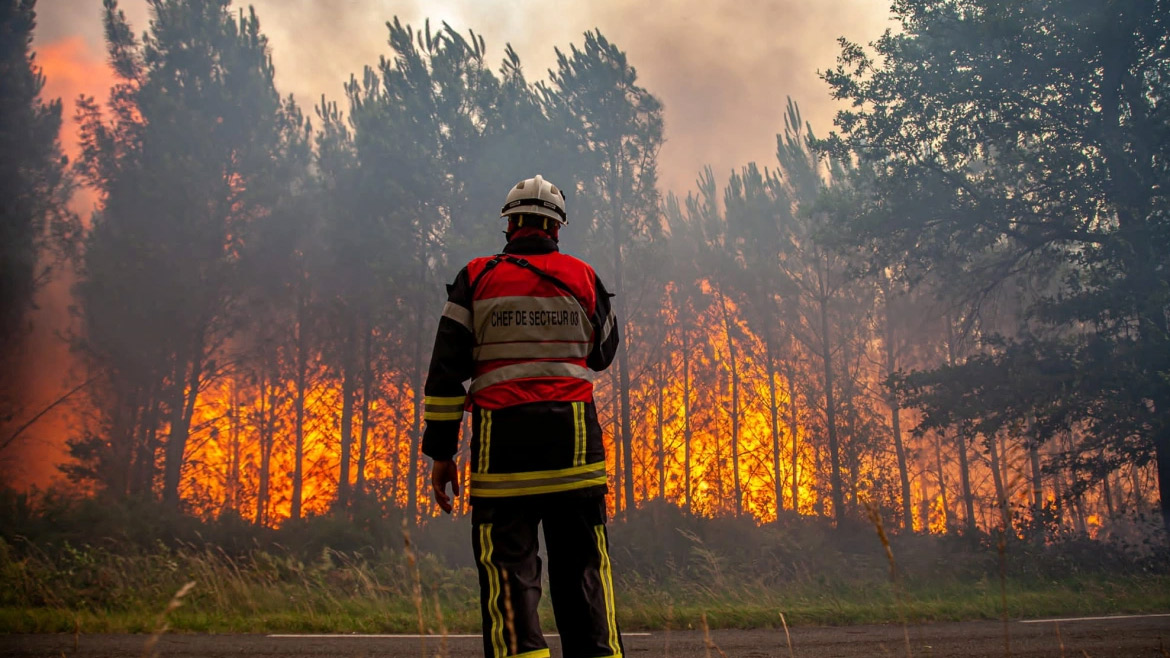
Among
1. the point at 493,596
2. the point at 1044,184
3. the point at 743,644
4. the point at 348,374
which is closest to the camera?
the point at 493,596

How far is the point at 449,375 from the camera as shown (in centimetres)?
287

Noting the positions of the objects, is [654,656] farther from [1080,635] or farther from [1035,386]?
[1035,386]

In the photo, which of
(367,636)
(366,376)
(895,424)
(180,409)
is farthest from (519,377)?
(895,424)

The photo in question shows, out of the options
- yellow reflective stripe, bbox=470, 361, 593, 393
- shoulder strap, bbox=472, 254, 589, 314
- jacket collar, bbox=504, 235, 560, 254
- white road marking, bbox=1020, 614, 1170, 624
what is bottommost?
white road marking, bbox=1020, 614, 1170, 624

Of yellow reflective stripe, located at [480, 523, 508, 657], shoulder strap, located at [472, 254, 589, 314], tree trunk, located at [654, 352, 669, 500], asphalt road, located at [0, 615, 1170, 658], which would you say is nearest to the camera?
yellow reflective stripe, located at [480, 523, 508, 657]

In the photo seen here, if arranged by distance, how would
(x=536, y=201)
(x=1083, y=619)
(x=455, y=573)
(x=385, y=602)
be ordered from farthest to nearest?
(x=455, y=573), (x=385, y=602), (x=1083, y=619), (x=536, y=201)

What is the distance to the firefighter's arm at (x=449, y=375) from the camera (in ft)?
9.37

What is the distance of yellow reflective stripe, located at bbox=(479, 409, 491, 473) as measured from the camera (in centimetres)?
278

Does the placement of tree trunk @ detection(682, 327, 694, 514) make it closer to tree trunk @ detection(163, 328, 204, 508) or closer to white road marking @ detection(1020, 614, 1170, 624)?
tree trunk @ detection(163, 328, 204, 508)

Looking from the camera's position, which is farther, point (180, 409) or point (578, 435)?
point (180, 409)

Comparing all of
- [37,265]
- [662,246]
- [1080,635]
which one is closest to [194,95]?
[37,265]

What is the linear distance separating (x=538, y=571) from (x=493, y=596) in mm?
236

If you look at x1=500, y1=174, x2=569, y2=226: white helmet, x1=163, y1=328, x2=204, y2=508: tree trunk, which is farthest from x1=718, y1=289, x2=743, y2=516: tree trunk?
x1=500, y1=174, x2=569, y2=226: white helmet

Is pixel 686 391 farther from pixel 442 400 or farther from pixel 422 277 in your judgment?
pixel 442 400
